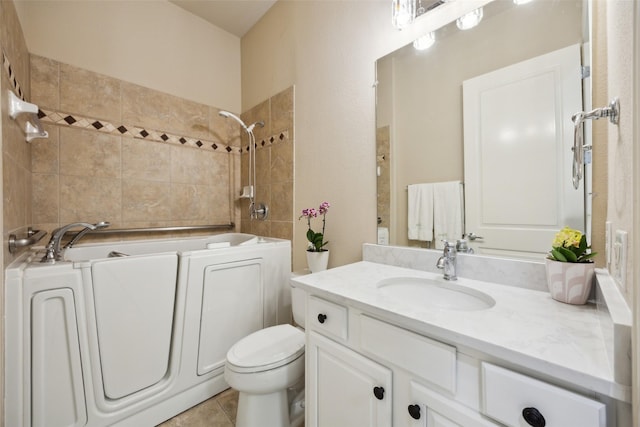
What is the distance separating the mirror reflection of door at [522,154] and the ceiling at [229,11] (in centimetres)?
200

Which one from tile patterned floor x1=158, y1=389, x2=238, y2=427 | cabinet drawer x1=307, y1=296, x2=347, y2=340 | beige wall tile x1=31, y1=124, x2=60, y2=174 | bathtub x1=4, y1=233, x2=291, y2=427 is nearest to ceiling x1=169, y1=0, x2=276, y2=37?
beige wall tile x1=31, y1=124, x2=60, y2=174

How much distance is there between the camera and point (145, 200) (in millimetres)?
2020

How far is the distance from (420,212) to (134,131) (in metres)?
2.12

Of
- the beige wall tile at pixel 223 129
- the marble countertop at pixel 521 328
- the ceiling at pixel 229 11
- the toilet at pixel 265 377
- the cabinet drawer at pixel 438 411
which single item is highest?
the ceiling at pixel 229 11

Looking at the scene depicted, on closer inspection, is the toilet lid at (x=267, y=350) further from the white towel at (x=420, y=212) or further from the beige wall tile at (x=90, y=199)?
the beige wall tile at (x=90, y=199)

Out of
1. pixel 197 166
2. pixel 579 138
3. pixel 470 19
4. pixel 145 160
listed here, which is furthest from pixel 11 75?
pixel 579 138

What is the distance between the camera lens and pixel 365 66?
150 centimetres

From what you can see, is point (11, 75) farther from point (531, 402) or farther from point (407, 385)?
point (531, 402)

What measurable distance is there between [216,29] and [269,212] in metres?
1.81

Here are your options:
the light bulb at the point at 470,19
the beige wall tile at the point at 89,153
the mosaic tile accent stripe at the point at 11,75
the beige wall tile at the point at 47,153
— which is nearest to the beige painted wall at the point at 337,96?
the light bulb at the point at 470,19

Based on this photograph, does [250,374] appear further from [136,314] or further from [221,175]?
[221,175]

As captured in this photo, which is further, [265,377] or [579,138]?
[265,377]

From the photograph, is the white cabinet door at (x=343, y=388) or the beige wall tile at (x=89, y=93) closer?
the white cabinet door at (x=343, y=388)

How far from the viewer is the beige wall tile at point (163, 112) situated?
1.96m
